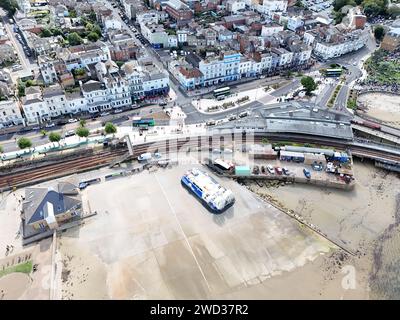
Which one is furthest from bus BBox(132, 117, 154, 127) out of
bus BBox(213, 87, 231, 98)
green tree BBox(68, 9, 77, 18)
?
green tree BBox(68, 9, 77, 18)

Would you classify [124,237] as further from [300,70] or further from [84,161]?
[300,70]

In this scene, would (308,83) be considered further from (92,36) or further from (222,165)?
(92,36)

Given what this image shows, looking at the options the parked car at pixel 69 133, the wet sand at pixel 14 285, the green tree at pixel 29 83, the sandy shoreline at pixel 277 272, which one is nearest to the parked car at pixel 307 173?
the sandy shoreline at pixel 277 272

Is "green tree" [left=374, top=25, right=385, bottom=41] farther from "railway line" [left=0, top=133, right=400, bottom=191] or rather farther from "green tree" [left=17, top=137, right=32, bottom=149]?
"green tree" [left=17, top=137, right=32, bottom=149]

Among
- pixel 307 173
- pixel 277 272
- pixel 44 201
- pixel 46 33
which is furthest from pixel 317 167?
pixel 46 33

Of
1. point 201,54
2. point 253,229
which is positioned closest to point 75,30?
point 201,54
